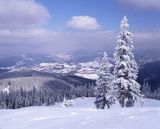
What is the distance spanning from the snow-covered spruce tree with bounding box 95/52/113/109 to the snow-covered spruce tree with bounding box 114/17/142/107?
33.0 feet

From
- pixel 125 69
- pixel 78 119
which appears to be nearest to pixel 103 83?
pixel 125 69

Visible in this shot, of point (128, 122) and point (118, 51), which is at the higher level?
point (118, 51)

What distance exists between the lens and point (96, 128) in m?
16.2

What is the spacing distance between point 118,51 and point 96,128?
1024 inches

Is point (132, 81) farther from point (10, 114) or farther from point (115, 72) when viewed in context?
point (10, 114)

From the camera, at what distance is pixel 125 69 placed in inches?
1619

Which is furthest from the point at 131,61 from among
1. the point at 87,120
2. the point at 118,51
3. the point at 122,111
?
the point at 87,120

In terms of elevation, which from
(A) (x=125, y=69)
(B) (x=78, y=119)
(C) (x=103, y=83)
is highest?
(A) (x=125, y=69)

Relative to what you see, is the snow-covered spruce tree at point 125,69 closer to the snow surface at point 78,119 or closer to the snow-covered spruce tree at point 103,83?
the snow-covered spruce tree at point 103,83

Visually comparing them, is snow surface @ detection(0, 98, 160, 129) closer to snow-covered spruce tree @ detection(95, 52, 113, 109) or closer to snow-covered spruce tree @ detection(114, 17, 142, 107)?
snow-covered spruce tree @ detection(114, 17, 142, 107)

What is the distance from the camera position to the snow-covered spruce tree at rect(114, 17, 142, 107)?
135ft

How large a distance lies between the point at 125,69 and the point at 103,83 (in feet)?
49.0

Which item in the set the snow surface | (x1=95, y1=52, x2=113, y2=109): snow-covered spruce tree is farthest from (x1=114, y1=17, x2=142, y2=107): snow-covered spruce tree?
the snow surface

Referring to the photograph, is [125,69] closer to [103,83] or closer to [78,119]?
[103,83]
